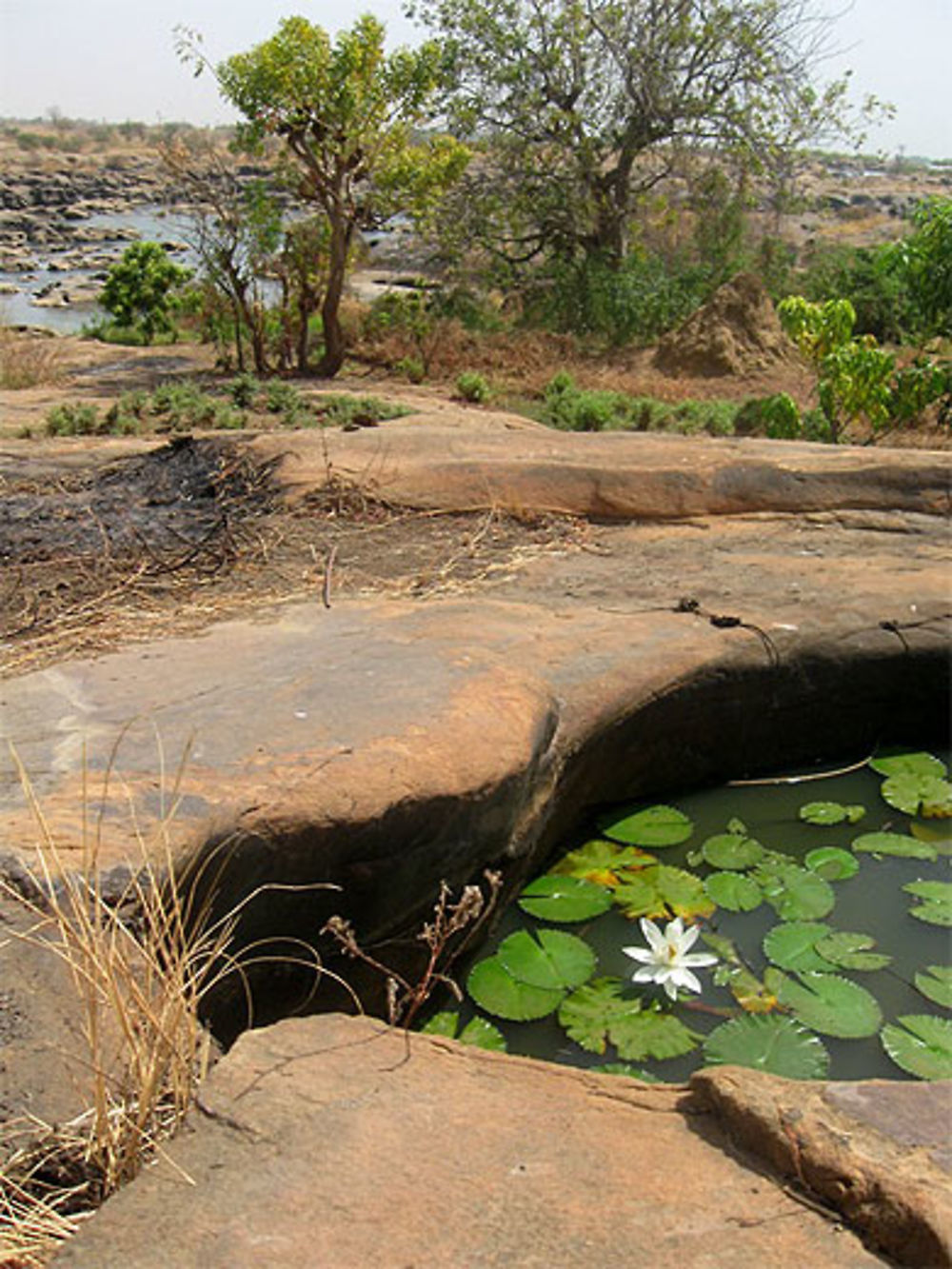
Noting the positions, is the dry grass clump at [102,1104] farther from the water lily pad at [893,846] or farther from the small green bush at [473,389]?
the small green bush at [473,389]

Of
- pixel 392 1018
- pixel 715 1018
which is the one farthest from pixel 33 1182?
pixel 715 1018

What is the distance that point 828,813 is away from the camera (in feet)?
13.7

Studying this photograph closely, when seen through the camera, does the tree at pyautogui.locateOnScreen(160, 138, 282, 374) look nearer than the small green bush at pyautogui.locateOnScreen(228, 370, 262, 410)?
No

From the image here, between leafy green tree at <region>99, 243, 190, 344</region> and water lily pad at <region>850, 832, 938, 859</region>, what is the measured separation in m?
14.5

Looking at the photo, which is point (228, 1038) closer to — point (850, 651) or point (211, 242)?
point (850, 651)

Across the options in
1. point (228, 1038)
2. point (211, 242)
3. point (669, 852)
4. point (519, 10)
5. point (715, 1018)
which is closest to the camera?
point (228, 1038)

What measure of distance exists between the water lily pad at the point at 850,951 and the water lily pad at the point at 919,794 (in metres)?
0.82

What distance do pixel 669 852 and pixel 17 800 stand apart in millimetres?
2056

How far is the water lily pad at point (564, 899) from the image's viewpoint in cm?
354

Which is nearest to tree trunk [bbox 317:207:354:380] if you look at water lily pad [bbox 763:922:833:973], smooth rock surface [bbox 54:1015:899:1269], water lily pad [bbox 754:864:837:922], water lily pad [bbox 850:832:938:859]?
water lily pad [bbox 850:832:938:859]

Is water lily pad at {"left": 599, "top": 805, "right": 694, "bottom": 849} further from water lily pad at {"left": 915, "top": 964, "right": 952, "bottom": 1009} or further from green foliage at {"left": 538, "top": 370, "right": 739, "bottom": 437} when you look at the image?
green foliage at {"left": 538, "top": 370, "right": 739, "bottom": 437}

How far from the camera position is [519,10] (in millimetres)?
16375

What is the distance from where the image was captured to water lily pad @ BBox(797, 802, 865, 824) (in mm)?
4145

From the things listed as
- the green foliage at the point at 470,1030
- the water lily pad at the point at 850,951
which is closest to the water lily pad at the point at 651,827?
the water lily pad at the point at 850,951
